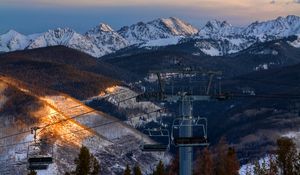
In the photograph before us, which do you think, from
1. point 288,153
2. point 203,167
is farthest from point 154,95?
point 203,167

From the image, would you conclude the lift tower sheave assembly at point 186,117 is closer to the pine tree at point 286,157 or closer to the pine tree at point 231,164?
the pine tree at point 286,157

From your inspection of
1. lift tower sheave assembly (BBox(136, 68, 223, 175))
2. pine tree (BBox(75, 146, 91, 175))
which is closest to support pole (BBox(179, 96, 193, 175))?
lift tower sheave assembly (BBox(136, 68, 223, 175))

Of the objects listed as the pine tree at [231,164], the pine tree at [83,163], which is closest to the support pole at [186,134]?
the pine tree at [231,164]

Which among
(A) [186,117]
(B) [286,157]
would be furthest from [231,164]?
(A) [186,117]

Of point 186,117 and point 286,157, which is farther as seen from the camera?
point 286,157

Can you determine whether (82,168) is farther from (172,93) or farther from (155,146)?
(172,93)

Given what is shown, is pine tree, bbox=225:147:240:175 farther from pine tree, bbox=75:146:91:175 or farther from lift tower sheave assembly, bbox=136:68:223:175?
lift tower sheave assembly, bbox=136:68:223:175

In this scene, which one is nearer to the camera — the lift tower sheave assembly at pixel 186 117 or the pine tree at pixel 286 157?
the lift tower sheave assembly at pixel 186 117

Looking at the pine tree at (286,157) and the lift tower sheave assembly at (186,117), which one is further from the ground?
the pine tree at (286,157)

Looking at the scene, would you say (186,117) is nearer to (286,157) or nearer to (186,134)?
(186,134)

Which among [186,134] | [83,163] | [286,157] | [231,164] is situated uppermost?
[83,163]

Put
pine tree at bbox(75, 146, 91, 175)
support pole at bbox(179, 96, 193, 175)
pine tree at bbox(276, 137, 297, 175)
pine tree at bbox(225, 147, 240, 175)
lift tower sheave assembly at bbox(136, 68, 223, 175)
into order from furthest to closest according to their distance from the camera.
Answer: pine tree at bbox(75, 146, 91, 175), pine tree at bbox(225, 147, 240, 175), pine tree at bbox(276, 137, 297, 175), lift tower sheave assembly at bbox(136, 68, 223, 175), support pole at bbox(179, 96, 193, 175)
